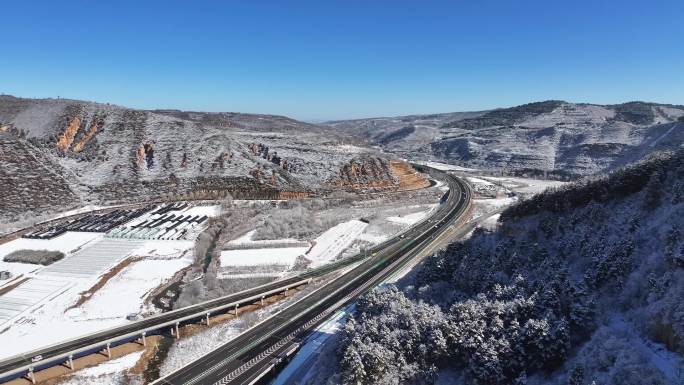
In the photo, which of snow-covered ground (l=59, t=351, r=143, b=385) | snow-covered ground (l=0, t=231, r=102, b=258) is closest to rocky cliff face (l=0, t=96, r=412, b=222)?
snow-covered ground (l=0, t=231, r=102, b=258)

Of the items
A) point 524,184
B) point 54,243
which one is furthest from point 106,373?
point 524,184

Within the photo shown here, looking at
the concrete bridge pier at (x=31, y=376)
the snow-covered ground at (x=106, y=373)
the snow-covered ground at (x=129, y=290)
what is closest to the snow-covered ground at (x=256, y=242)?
the snow-covered ground at (x=129, y=290)

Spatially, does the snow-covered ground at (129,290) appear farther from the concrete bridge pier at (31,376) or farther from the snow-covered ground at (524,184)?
the snow-covered ground at (524,184)

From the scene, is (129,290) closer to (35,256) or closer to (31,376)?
(31,376)

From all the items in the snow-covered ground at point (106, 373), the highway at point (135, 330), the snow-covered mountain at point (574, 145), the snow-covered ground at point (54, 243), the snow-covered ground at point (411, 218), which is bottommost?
the snow-covered ground at point (106, 373)

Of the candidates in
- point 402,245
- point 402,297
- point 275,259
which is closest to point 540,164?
point 402,245
